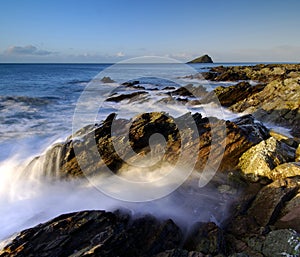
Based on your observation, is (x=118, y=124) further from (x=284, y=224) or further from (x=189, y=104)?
(x=189, y=104)

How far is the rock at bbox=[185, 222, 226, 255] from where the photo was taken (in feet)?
14.3

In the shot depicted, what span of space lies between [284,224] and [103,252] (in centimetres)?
358

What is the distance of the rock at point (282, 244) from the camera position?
3955 mm

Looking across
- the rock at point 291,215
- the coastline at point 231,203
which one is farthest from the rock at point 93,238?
the rock at point 291,215

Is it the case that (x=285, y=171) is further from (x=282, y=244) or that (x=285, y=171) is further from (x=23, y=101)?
(x=23, y=101)

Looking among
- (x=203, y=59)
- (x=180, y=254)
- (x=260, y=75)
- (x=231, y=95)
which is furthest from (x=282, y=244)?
(x=203, y=59)

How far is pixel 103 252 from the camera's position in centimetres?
393

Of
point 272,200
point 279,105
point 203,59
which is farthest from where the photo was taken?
point 203,59

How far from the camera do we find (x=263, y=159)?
22.5 feet

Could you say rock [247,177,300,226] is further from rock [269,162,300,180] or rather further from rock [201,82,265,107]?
rock [201,82,265,107]

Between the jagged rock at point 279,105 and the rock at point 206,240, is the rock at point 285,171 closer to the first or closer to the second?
the rock at point 206,240

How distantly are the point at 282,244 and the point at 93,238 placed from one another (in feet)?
10.5

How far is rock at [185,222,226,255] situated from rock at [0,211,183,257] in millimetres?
252

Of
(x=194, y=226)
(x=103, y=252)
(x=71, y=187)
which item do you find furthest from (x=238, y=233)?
(x=71, y=187)
